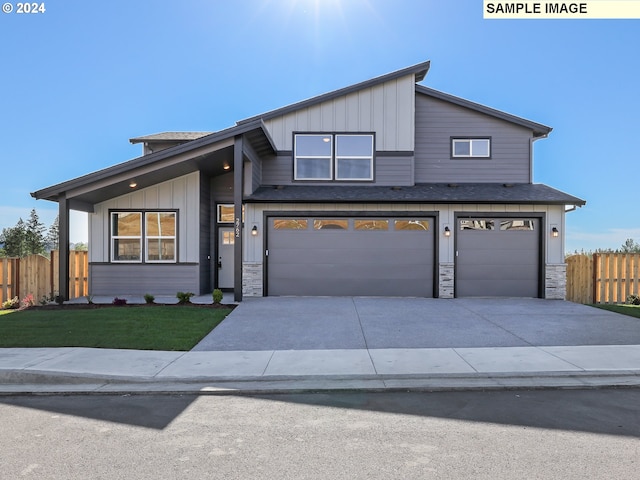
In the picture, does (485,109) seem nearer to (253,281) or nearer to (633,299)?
(633,299)

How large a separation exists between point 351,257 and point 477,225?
4155 mm

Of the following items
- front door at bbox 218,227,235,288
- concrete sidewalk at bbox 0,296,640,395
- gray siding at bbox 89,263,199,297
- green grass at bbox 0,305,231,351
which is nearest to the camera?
concrete sidewalk at bbox 0,296,640,395

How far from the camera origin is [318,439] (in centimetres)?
A: 380

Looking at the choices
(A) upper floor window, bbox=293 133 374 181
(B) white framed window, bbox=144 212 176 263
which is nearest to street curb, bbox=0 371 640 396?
(B) white framed window, bbox=144 212 176 263

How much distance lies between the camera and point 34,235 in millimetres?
38781

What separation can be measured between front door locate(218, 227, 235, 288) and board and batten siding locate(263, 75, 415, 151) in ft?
12.0

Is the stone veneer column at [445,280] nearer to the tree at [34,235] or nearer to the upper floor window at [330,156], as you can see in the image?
the upper floor window at [330,156]

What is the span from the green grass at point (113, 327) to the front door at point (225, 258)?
12.2 feet

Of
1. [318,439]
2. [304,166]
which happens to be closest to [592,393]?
[318,439]

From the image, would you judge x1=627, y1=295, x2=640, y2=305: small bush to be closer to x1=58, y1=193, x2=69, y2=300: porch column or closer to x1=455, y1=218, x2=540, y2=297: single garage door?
x1=455, y1=218, x2=540, y2=297: single garage door

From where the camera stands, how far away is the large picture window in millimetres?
13656

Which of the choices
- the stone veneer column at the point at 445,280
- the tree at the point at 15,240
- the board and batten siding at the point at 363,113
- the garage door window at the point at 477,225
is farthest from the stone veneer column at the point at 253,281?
the tree at the point at 15,240

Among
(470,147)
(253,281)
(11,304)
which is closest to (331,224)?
(253,281)

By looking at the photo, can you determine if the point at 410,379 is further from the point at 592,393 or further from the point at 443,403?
the point at 592,393
